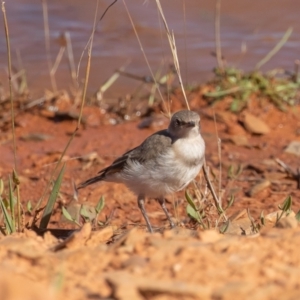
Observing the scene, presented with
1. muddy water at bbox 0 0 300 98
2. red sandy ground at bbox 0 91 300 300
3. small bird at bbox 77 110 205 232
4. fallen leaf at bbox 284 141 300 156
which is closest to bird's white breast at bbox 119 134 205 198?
small bird at bbox 77 110 205 232

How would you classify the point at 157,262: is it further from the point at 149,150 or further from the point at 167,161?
the point at 149,150

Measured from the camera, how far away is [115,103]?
10.3m

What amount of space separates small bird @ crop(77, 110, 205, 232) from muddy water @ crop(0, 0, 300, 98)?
4728 millimetres

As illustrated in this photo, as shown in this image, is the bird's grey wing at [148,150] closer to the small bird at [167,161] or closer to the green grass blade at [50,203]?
the small bird at [167,161]

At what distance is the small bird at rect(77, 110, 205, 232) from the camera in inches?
240

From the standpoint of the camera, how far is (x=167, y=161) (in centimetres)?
616

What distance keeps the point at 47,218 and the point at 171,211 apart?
198 centimetres

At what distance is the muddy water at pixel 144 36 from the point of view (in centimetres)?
1184

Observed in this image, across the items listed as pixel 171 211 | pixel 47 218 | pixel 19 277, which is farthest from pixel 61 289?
pixel 171 211

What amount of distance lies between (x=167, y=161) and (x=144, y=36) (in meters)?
6.94

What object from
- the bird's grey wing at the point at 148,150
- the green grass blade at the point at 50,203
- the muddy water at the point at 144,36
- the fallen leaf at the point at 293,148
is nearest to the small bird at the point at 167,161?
the bird's grey wing at the point at 148,150

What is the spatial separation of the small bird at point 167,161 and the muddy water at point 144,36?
473 cm

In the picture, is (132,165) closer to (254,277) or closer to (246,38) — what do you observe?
(254,277)

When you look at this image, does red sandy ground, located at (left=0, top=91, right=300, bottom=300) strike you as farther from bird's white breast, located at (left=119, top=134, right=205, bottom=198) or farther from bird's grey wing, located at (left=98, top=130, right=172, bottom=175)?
bird's grey wing, located at (left=98, top=130, right=172, bottom=175)
